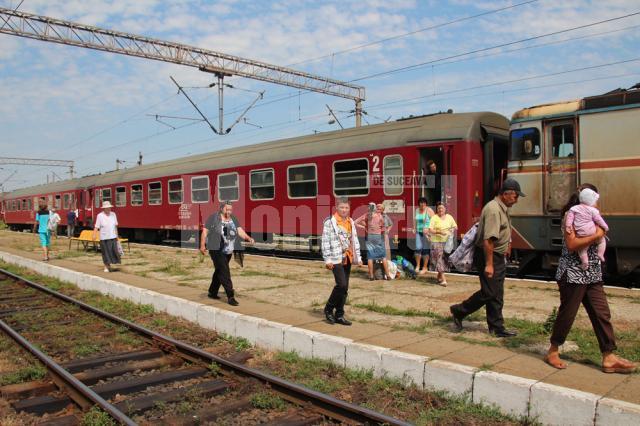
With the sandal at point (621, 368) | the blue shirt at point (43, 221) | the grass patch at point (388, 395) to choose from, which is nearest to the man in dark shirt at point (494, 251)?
the grass patch at point (388, 395)

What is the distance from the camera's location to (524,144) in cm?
1066

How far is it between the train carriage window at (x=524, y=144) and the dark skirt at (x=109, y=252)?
946cm

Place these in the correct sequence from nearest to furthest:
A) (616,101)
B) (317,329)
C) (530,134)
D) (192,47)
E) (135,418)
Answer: (135,418), (317,329), (616,101), (530,134), (192,47)

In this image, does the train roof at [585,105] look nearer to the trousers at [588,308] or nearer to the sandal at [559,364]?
the trousers at [588,308]

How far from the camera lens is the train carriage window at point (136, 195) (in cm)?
2370

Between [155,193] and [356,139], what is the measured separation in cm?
1174

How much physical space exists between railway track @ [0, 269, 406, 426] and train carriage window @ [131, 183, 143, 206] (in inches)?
649

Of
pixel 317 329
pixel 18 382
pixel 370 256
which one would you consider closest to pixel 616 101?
pixel 370 256

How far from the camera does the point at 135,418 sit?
4547mm

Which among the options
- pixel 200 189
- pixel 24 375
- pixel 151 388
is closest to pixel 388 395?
pixel 151 388

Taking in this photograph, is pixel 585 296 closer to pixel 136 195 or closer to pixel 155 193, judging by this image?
pixel 155 193

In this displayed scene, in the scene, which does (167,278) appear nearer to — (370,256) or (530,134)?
(370,256)

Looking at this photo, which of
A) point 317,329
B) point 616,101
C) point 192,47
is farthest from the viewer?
point 192,47

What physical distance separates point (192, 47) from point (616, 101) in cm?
1736
